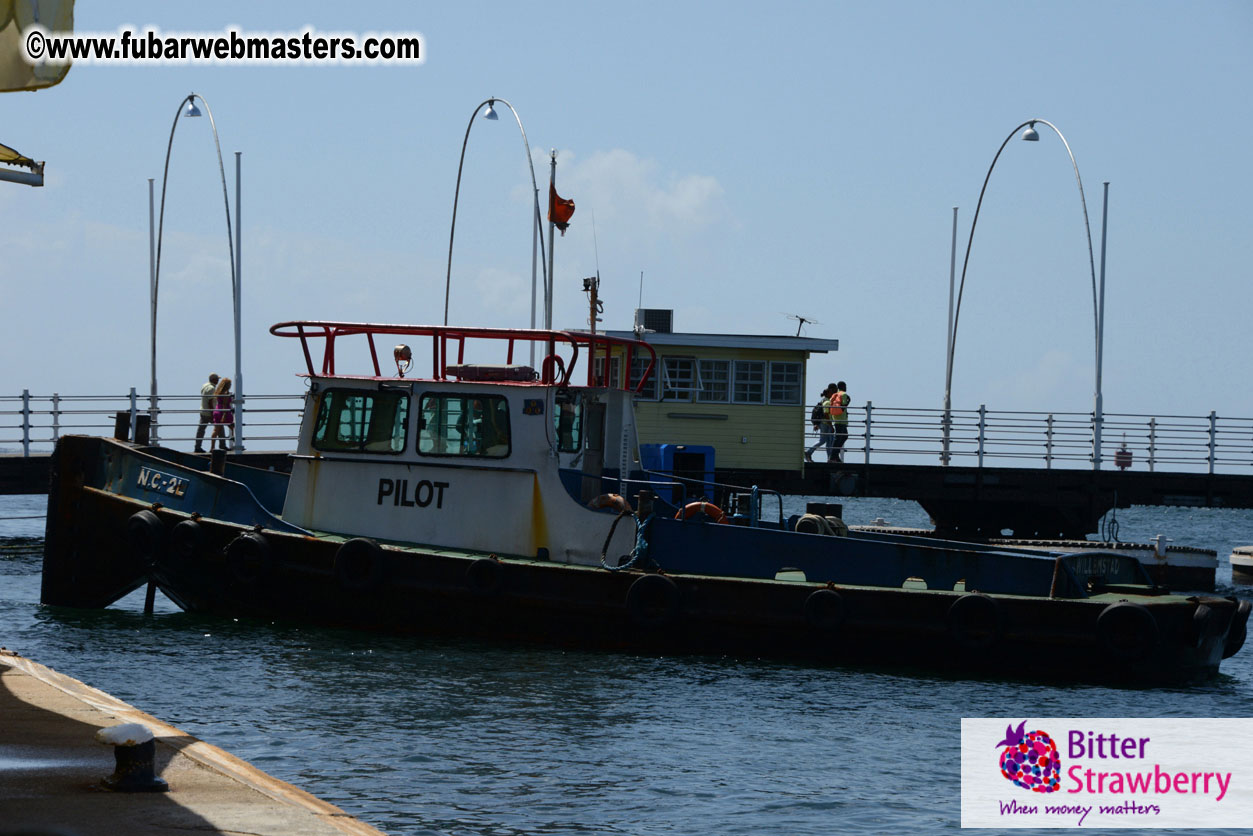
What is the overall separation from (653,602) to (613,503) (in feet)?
3.72

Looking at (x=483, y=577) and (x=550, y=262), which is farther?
(x=550, y=262)

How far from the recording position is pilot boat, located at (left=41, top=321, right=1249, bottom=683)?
1412cm

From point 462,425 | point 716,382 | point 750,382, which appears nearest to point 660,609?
point 462,425

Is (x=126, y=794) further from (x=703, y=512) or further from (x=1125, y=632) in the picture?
(x=1125, y=632)

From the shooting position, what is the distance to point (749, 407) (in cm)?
2714

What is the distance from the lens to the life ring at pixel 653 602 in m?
14.4

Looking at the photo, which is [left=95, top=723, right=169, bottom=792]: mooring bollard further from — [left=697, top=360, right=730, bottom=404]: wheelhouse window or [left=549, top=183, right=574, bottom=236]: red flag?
[left=697, top=360, right=730, bottom=404]: wheelhouse window

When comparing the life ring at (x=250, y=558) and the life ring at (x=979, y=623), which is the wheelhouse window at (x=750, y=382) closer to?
the life ring at (x=250, y=558)

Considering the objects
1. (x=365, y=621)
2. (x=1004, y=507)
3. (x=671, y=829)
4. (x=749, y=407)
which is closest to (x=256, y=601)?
(x=365, y=621)

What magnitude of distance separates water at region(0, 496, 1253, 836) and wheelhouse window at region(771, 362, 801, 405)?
11732 millimetres

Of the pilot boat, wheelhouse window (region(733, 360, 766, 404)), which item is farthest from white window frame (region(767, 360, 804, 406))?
the pilot boat

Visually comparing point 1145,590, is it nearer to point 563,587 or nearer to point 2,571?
point 563,587

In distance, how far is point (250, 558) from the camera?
1538 centimetres

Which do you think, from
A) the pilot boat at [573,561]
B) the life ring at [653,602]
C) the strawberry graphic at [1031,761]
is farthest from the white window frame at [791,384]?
the strawberry graphic at [1031,761]
